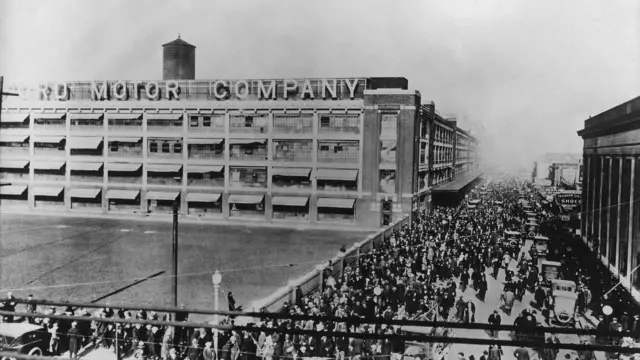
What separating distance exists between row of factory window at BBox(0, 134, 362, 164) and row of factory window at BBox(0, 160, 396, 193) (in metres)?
1.05

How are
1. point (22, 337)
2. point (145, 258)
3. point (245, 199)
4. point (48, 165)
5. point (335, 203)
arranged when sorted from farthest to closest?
1. point (48, 165)
2. point (245, 199)
3. point (335, 203)
4. point (145, 258)
5. point (22, 337)

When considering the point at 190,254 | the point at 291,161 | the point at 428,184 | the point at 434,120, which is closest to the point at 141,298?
the point at 190,254

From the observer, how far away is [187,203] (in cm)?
4284

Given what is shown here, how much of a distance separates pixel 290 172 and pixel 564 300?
24543 millimetres

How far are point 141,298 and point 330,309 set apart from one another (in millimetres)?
9694

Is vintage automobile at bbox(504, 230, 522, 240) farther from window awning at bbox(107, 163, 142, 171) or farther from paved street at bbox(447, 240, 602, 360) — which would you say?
window awning at bbox(107, 163, 142, 171)

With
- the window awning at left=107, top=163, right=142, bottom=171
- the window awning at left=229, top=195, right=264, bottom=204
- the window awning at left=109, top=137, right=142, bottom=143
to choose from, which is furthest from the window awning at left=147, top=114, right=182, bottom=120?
the window awning at left=229, top=195, right=264, bottom=204

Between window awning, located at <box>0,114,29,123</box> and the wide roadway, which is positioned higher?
window awning, located at <box>0,114,29,123</box>

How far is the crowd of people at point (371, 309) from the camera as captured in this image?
13.1m

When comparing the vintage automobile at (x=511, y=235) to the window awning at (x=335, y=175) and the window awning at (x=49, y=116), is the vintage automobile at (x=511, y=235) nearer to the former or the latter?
the window awning at (x=335, y=175)

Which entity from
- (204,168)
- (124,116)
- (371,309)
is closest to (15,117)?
(124,116)

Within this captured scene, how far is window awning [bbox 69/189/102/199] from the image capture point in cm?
4434

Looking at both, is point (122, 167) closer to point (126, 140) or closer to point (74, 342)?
point (126, 140)

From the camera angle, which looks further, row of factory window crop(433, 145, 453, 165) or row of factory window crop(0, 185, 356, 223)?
row of factory window crop(433, 145, 453, 165)
